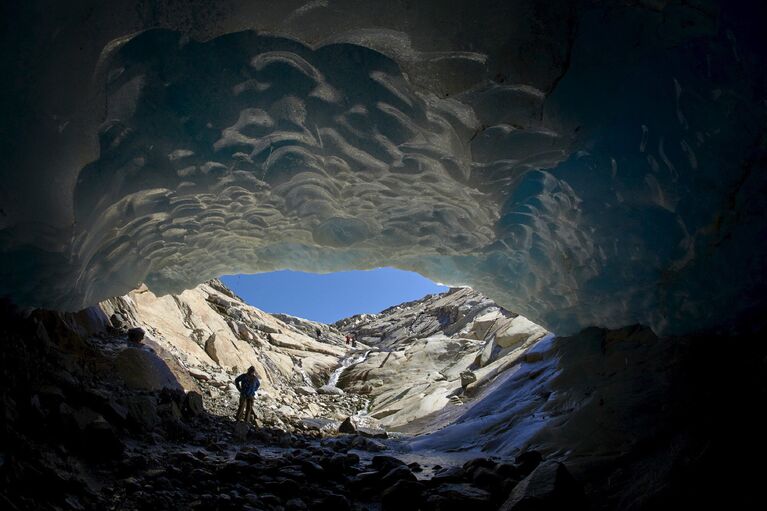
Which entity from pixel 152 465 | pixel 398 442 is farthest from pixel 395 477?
pixel 398 442

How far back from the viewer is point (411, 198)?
452 centimetres

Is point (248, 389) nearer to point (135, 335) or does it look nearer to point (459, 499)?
point (135, 335)

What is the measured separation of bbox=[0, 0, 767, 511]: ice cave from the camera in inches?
93.7

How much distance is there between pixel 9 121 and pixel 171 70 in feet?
3.13

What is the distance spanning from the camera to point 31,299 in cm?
355

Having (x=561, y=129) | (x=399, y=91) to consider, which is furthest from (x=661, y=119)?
(x=399, y=91)

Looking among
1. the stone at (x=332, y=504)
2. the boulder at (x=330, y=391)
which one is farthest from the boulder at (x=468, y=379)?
the stone at (x=332, y=504)

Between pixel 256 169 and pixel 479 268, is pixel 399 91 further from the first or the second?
pixel 479 268

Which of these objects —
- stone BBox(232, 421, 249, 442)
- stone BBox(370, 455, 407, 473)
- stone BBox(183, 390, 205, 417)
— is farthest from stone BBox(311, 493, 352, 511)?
stone BBox(183, 390, 205, 417)

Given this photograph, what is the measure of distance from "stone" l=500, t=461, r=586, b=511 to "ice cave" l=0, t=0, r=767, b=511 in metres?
0.02

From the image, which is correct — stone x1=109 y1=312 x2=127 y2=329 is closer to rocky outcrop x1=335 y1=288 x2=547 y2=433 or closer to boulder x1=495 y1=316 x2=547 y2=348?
rocky outcrop x1=335 y1=288 x2=547 y2=433

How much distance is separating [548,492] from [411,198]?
2.99 meters

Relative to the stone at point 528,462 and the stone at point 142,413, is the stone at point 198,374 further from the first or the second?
the stone at point 528,462

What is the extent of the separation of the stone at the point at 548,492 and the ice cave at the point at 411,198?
22mm
